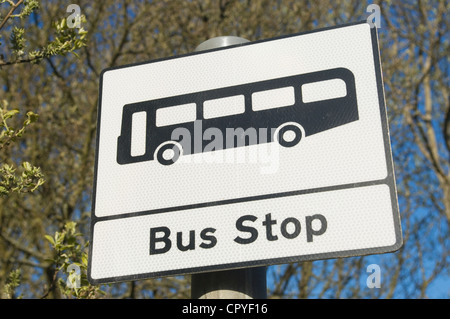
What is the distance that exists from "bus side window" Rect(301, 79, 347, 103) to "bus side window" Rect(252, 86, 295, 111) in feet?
0.12

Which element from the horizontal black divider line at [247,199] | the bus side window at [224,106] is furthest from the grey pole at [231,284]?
the bus side window at [224,106]

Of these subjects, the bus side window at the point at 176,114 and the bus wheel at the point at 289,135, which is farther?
the bus side window at the point at 176,114

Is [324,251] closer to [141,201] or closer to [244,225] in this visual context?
[244,225]

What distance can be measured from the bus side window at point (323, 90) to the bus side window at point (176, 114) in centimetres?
32

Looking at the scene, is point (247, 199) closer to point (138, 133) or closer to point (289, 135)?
point (289, 135)

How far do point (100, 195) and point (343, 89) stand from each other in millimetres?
731

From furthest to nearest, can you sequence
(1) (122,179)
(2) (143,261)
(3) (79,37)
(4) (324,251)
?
(3) (79,37) → (1) (122,179) → (2) (143,261) → (4) (324,251)

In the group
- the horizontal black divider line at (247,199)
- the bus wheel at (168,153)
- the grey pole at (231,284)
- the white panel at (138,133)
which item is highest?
the white panel at (138,133)

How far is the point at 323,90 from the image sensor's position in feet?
5.15

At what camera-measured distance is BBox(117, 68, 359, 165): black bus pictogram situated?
1525 mm

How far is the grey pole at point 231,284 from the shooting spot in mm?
1453

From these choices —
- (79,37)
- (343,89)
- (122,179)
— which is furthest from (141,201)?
(79,37)

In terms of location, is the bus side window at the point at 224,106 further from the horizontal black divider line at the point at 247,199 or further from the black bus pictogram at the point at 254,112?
the horizontal black divider line at the point at 247,199

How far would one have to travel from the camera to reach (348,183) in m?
1.42
